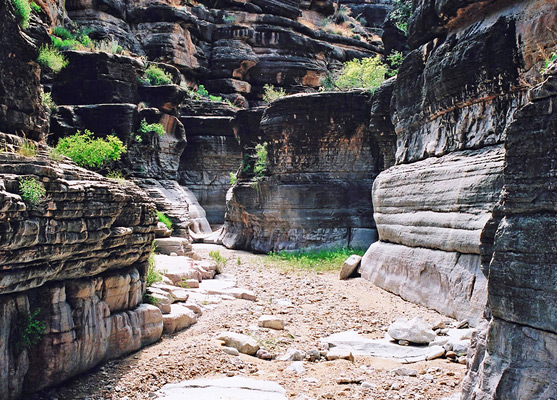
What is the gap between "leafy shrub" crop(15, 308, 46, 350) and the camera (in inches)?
175

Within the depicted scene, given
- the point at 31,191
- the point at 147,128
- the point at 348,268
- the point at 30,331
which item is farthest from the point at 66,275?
the point at 147,128

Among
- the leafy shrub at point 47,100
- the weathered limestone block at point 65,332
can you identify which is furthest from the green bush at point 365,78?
the weathered limestone block at point 65,332

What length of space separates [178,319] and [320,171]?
9.49 meters

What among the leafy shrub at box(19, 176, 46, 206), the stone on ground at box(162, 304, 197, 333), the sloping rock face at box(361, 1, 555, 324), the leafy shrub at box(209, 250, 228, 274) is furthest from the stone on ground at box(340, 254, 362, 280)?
the leafy shrub at box(19, 176, 46, 206)

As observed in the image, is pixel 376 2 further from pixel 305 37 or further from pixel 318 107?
pixel 318 107

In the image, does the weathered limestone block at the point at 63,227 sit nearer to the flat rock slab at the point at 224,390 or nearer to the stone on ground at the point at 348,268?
the flat rock slab at the point at 224,390

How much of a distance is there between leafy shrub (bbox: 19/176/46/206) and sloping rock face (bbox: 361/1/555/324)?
522 cm

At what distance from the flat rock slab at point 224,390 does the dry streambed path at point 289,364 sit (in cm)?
15

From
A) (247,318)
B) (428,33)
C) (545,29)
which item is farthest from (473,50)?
(247,318)

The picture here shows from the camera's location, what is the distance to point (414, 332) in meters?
6.12

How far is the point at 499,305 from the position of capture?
137 inches

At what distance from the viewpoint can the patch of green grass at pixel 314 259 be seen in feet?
41.5

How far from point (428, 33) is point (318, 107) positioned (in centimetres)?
626

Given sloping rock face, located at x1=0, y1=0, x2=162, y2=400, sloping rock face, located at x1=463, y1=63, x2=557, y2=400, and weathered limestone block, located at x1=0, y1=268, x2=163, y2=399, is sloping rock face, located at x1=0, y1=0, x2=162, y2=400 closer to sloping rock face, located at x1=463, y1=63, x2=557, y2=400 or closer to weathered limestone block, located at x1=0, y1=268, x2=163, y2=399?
weathered limestone block, located at x1=0, y1=268, x2=163, y2=399
